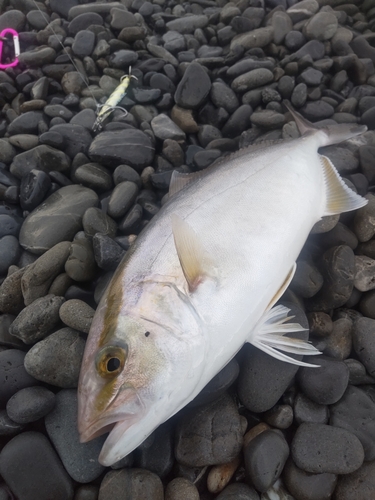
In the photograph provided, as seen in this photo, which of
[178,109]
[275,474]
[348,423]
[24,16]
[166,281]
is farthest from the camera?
[24,16]

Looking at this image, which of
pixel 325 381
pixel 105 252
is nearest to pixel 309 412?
pixel 325 381

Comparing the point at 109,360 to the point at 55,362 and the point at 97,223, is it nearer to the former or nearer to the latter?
the point at 55,362

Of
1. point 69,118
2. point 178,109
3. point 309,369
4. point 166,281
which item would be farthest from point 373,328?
point 69,118

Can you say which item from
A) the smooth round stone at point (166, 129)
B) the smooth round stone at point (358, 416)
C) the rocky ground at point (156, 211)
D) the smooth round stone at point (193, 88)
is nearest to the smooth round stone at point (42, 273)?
the rocky ground at point (156, 211)

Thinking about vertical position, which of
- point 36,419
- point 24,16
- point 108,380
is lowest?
point 36,419

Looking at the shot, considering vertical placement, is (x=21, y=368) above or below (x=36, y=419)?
above

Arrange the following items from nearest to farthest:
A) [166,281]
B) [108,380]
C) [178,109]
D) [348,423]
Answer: [108,380] → [166,281] → [348,423] → [178,109]

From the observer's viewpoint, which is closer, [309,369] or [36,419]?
[36,419]

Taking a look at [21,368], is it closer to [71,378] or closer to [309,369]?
[71,378]
